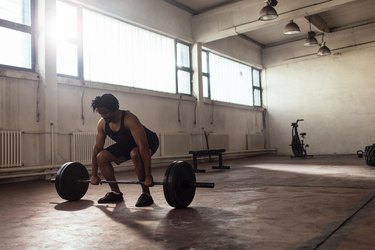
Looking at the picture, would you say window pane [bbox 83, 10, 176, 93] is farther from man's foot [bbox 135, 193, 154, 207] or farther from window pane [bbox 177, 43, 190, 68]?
man's foot [bbox 135, 193, 154, 207]

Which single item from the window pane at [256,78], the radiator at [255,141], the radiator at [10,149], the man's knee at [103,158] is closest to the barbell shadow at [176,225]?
the man's knee at [103,158]

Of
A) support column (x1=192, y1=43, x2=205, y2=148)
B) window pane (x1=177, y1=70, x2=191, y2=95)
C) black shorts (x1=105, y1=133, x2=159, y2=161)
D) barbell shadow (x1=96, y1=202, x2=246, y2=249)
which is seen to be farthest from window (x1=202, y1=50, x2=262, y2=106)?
barbell shadow (x1=96, y1=202, x2=246, y2=249)

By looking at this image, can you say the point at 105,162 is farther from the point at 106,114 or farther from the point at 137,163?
the point at 106,114

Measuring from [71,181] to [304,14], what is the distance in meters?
5.90

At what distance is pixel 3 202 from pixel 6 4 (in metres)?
3.24

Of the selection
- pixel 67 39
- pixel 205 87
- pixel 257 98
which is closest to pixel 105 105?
pixel 67 39

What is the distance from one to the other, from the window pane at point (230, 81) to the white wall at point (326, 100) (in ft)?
3.29

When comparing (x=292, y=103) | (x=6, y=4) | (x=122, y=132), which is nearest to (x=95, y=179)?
(x=122, y=132)

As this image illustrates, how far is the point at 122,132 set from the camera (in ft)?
8.90

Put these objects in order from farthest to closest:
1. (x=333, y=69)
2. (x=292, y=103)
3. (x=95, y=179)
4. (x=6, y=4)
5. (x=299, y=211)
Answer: (x=292, y=103) < (x=333, y=69) < (x=6, y=4) < (x=95, y=179) < (x=299, y=211)

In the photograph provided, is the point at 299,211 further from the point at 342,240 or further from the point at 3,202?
the point at 3,202

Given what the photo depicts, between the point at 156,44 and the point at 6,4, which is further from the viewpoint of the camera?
the point at 156,44

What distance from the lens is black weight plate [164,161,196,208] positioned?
93.5 inches

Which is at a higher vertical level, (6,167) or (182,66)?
(182,66)
